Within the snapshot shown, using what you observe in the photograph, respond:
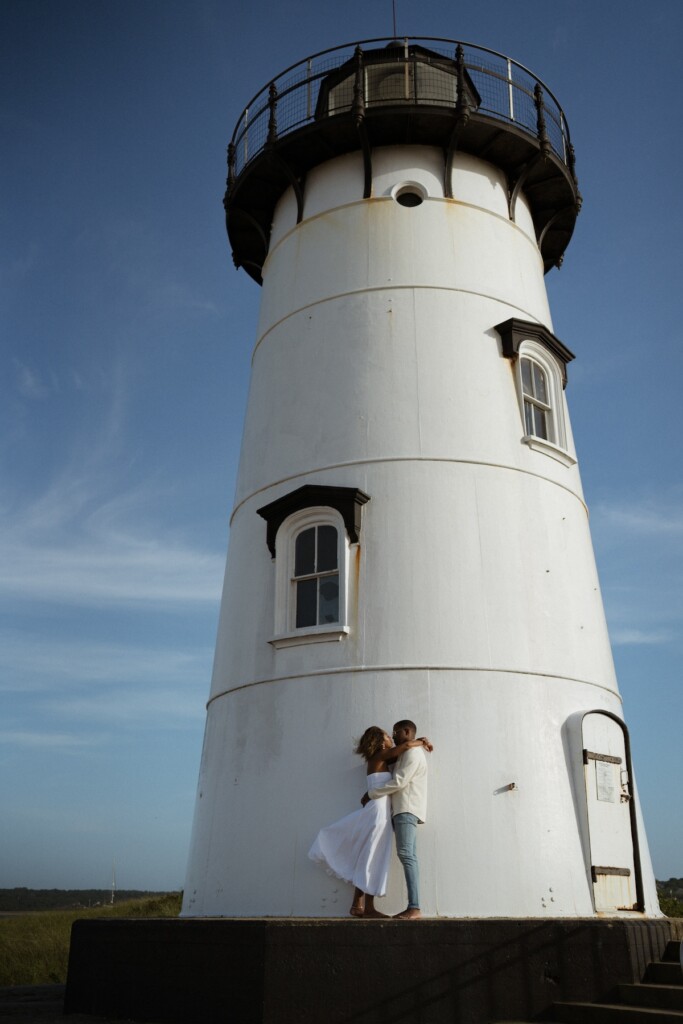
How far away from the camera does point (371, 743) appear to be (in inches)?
367

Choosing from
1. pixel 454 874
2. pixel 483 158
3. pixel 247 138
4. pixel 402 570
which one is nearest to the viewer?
pixel 454 874

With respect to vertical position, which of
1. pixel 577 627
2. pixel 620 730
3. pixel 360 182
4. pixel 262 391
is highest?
pixel 360 182

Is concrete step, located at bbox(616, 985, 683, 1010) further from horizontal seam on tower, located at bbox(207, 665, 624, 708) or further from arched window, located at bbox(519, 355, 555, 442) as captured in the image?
arched window, located at bbox(519, 355, 555, 442)

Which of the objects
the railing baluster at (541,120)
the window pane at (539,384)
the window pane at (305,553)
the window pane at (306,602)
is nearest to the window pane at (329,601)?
the window pane at (306,602)

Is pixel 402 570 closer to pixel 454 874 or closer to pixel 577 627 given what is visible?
pixel 577 627

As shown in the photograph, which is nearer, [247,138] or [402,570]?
[402,570]

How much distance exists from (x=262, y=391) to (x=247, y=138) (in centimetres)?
457

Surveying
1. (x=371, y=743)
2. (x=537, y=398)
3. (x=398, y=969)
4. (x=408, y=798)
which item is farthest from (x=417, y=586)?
(x=398, y=969)

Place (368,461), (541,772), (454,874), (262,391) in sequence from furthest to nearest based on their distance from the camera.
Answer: (262,391) → (368,461) → (541,772) → (454,874)

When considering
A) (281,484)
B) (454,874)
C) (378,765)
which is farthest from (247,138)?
(454,874)

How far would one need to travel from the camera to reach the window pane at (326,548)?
1078 centimetres

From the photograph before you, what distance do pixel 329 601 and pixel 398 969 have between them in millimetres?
4090

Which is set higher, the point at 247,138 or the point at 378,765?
the point at 247,138

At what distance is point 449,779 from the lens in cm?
930
